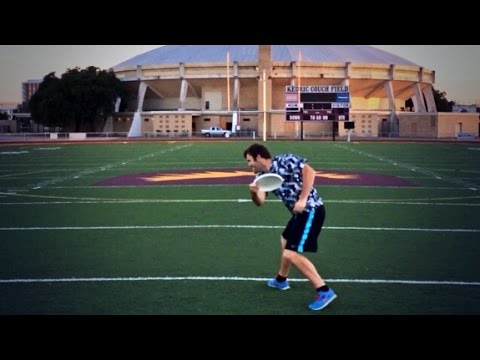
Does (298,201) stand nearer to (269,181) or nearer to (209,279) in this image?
(269,181)

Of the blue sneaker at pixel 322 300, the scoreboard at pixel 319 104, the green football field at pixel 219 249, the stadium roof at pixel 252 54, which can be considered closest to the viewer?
the blue sneaker at pixel 322 300

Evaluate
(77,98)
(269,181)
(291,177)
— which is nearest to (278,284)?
(291,177)

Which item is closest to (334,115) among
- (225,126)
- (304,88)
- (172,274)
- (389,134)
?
(304,88)

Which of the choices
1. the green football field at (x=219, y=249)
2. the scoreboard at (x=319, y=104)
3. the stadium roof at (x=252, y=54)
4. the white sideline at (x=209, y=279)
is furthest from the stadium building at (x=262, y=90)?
the white sideline at (x=209, y=279)

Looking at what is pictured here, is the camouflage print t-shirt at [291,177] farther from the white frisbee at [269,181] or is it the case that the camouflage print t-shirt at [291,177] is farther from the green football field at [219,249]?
the green football field at [219,249]

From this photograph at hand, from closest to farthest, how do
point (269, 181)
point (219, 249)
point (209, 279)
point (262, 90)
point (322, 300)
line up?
point (269, 181)
point (322, 300)
point (209, 279)
point (219, 249)
point (262, 90)

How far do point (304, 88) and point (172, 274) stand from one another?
4333 cm

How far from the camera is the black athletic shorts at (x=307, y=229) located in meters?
5.89

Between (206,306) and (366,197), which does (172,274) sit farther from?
(366,197)

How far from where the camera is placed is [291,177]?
5.79m

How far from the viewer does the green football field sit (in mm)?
6094

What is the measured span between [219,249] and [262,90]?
2544 inches

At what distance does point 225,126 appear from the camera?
245ft

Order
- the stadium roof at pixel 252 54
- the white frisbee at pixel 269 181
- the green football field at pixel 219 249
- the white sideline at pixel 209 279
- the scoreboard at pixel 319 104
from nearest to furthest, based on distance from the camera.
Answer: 1. the white frisbee at pixel 269 181
2. the green football field at pixel 219 249
3. the white sideline at pixel 209 279
4. the scoreboard at pixel 319 104
5. the stadium roof at pixel 252 54
